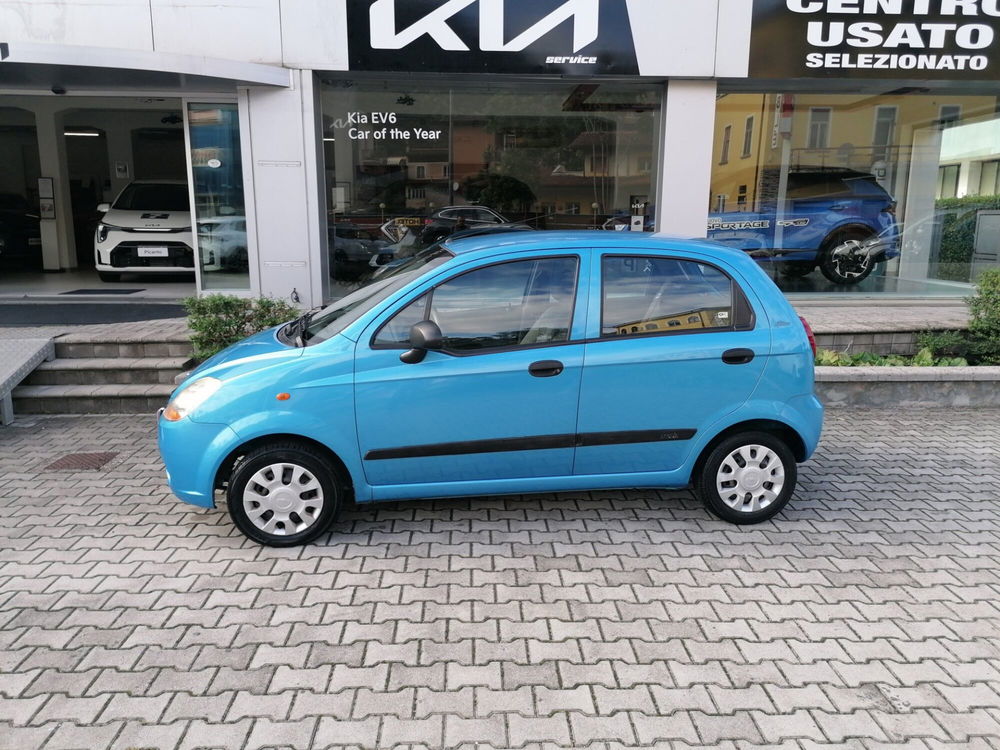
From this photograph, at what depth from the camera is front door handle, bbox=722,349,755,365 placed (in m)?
4.25

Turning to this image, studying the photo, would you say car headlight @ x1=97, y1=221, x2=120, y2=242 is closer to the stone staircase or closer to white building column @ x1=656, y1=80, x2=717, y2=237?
the stone staircase

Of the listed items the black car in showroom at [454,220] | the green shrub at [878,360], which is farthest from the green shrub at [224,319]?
the green shrub at [878,360]

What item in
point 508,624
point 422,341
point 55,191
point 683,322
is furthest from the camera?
point 55,191

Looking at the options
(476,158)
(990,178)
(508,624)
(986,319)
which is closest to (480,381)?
(508,624)

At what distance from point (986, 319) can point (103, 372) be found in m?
8.44

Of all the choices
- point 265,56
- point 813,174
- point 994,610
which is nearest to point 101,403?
point 265,56

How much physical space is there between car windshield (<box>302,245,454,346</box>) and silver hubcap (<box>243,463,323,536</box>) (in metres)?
0.74

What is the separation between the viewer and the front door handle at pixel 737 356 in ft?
14.0

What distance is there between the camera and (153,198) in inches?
491

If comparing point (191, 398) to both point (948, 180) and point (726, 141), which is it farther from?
point (948, 180)

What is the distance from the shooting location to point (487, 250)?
167 inches

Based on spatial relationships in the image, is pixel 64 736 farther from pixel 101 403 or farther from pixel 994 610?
pixel 101 403

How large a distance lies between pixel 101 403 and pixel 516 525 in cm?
440

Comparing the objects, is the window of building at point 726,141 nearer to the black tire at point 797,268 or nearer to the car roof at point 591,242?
the black tire at point 797,268
